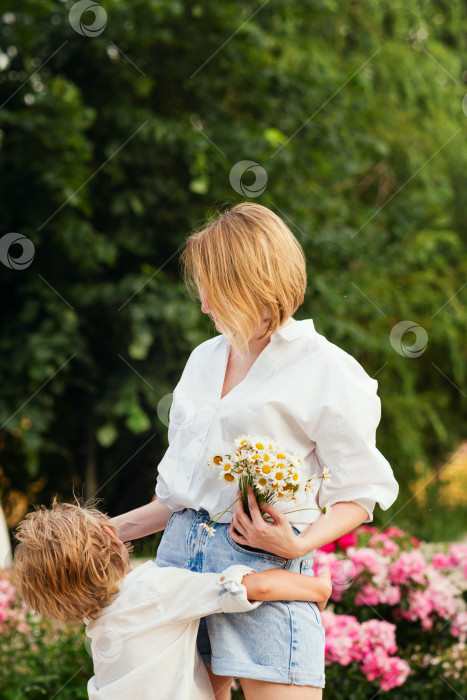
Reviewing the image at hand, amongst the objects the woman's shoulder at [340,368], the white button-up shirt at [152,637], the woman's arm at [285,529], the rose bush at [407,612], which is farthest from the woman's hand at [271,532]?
the rose bush at [407,612]

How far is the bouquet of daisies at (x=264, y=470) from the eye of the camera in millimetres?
1412

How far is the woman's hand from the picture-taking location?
1436mm

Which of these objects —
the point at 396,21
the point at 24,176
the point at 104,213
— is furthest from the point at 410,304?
the point at 24,176

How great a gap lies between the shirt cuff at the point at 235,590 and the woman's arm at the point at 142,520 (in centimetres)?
35

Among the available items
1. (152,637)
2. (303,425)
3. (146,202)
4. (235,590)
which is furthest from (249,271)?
(146,202)

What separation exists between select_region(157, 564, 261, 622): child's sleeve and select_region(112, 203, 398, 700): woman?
5cm

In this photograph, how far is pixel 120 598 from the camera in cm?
157

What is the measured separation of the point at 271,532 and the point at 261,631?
21 centimetres

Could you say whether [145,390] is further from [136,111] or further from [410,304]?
[410,304]

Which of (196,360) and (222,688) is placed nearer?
(222,688)

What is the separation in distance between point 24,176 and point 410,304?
340 centimetres

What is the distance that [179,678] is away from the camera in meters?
1.53

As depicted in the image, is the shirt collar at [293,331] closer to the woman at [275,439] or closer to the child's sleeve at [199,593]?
the woman at [275,439]

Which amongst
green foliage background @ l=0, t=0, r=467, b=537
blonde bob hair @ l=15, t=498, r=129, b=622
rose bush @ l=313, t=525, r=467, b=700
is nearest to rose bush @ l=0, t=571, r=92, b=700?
rose bush @ l=313, t=525, r=467, b=700
